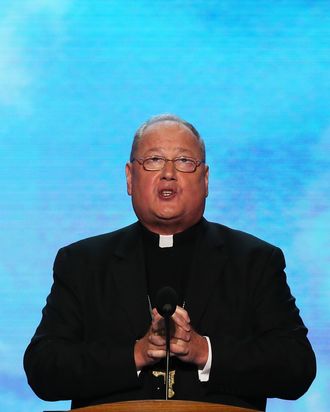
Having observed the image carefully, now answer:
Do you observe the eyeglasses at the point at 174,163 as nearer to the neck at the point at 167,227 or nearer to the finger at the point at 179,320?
the neck at the point at 167,227

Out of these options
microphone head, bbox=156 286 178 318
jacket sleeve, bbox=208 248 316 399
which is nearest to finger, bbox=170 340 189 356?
jacket sleeve, bbox=208 248 316 399

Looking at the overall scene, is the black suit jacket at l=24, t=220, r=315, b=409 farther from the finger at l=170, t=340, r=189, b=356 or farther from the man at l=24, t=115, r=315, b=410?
the finger at l=170, t=340, r=189, b=356

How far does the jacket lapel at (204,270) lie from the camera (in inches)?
134

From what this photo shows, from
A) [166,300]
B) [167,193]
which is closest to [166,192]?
[167,193]

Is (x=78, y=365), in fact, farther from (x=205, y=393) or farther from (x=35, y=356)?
(x=205, y=393)

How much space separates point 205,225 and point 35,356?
2.88ft

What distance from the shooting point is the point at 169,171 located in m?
3.46

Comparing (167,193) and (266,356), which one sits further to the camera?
(167,193)

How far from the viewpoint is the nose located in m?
3.45

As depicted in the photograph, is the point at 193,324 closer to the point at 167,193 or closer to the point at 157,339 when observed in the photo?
the point at 157,339

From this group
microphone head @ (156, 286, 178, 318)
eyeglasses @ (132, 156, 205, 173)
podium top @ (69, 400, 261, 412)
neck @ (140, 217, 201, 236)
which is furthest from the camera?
neck @ (140, 217, 201, 236)

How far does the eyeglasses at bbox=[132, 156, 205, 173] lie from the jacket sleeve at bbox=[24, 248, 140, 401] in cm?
56

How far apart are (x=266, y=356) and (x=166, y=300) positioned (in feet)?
2.03

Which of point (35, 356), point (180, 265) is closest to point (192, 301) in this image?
point (180, 265)
